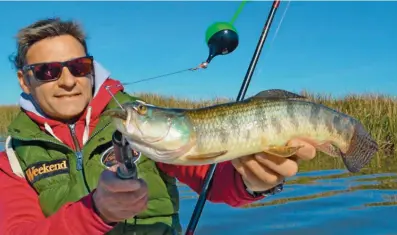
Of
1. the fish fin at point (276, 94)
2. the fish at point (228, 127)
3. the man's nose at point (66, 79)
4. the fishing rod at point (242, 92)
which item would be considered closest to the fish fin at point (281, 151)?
the fish at point (228, 127)

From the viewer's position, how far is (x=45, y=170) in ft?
11.2

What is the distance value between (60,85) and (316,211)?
358 centimetres

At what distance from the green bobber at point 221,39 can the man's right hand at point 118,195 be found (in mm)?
1493

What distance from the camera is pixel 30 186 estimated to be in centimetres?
346

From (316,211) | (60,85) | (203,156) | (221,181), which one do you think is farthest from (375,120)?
(203,156)

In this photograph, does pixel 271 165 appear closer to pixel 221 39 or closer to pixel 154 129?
pixel 154 129

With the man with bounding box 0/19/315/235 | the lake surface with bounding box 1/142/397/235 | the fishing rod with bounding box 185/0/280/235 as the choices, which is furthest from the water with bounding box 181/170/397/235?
the man with bounding box 0/19/315/235

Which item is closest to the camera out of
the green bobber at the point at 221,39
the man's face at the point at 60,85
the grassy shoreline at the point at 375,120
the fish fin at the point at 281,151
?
the fish fin at the point at 281,151

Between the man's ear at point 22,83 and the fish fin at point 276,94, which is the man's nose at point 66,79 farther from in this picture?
the fish fin at point 276,94

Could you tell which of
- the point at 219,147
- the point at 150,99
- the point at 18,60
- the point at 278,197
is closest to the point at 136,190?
the point at 219,147

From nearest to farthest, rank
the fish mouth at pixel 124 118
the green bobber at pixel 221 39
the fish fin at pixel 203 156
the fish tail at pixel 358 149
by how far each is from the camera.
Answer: the fish mouth at pixel 124 118
the fish fin at pixel 203 156
the fish tail at pixel 358 149
the green bobber at pixel 221 39

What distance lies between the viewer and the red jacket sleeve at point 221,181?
125 inches

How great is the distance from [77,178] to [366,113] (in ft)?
32.4

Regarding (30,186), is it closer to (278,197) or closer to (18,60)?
(18,60)
